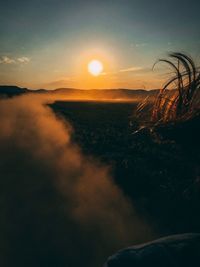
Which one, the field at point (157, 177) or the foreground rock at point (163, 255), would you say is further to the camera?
the field at point (157, 177)

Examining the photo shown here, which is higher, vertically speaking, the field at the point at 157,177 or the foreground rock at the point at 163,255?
the foreground rock at the point at 163,255

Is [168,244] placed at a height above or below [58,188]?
above

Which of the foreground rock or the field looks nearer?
the foreground rock

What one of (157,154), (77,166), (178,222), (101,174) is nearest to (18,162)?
(77,166)

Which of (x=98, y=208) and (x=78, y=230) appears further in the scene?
(x=98, y=208)

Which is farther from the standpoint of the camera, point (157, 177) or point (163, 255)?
point (157, 177)

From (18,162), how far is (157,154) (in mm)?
4470

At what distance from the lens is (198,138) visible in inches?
66.8

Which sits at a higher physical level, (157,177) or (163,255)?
(163,255)

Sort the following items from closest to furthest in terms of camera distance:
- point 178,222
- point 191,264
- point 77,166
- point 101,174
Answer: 1. point 191,264
2. point 178,222
3. point 101,174
4. point 77,166

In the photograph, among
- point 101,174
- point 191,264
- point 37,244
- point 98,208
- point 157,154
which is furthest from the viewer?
point 157,154

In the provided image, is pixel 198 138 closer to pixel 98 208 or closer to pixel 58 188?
pixel 98 208

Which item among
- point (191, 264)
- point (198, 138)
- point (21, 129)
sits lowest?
point (21, 129)

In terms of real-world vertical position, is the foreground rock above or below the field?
above
